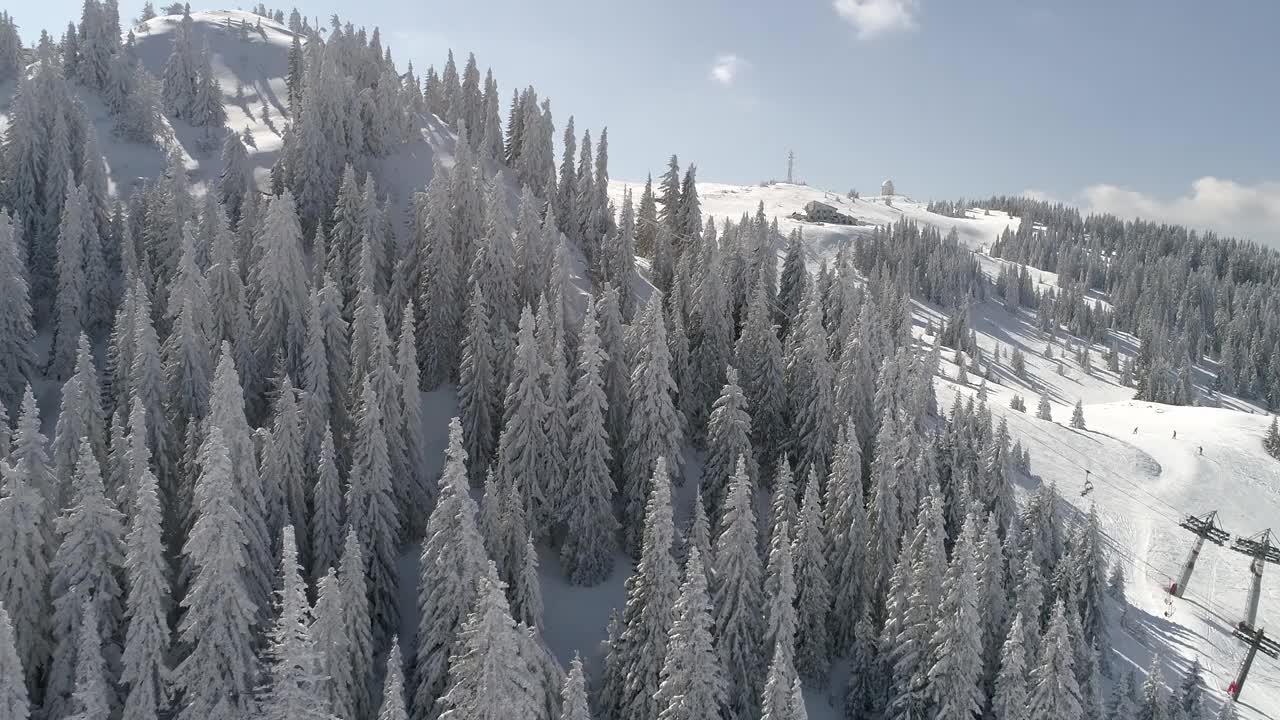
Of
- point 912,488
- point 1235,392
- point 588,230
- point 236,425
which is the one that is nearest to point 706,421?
point 912,488

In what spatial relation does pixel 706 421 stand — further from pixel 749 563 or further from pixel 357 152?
pixel 357 152

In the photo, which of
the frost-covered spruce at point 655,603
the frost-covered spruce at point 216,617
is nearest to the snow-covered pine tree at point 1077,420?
the frost-covered spruce at point 655,603

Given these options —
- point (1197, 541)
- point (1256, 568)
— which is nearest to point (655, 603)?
point (1256, 568)

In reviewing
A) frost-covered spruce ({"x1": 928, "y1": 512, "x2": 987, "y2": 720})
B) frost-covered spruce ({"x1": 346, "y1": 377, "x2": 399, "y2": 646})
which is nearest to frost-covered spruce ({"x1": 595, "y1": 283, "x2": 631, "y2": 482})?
frost-covered spruce ({"x1": 346, "y1": 377, "x2": 399, "y2": 646})

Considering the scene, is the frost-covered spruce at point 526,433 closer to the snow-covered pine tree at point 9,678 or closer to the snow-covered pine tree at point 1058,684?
the snow-covered pine tree at point 9,678

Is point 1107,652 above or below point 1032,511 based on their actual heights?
below
